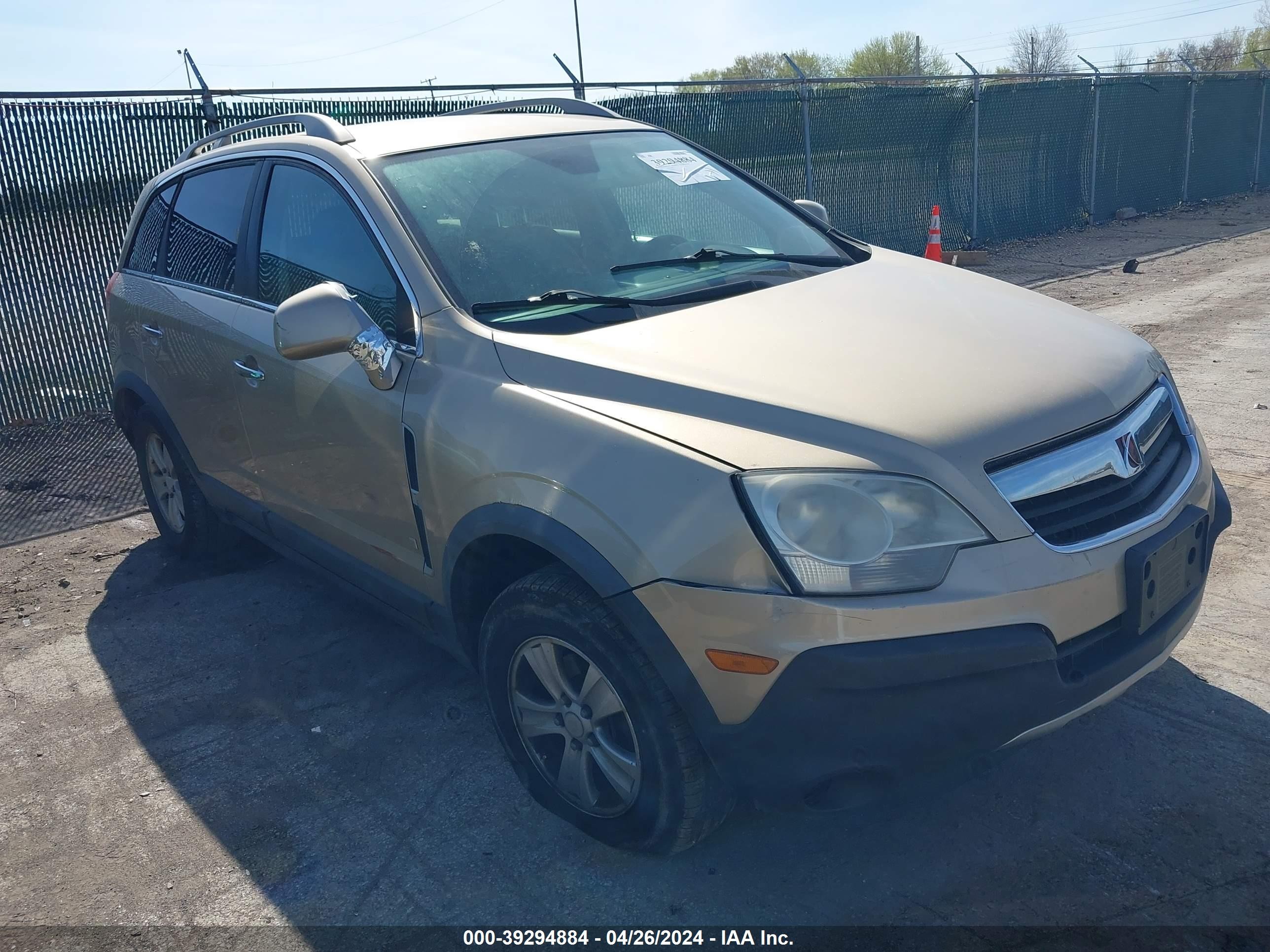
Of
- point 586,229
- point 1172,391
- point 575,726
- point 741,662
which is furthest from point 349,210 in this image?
point 1172,391

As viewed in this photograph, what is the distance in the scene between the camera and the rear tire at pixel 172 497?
16.0 ft

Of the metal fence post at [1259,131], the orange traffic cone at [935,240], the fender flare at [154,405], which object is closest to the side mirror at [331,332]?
the fender flare at [154,405]

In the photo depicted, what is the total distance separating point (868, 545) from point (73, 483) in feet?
19.7

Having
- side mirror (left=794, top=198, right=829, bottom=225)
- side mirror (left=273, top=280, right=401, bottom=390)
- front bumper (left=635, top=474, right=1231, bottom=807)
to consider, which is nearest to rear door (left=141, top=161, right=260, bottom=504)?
side mirror (left=273, top=280, right=401, bottom=390)

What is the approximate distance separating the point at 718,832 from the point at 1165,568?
1335mm

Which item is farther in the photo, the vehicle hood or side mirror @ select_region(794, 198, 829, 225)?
side mirror @ select_region(794, 198, 829, 225)

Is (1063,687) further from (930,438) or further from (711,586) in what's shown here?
(711,586)

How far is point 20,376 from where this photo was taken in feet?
25.4

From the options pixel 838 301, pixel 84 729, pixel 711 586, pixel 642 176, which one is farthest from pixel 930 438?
pixel 84 729

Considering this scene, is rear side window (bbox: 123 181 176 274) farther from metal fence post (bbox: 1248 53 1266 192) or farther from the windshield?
metal fence post (bbox: 1248 53 1266 192)

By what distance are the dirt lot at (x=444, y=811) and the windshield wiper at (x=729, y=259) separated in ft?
Result: 5.24

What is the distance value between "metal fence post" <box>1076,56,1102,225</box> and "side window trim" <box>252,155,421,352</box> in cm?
1431

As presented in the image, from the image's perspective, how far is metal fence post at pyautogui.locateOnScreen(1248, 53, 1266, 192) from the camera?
64.3 ft

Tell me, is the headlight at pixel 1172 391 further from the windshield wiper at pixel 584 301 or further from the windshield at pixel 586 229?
the windshield wiper at pixel 584 301
